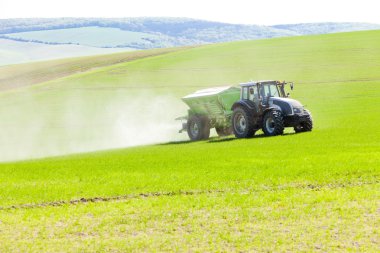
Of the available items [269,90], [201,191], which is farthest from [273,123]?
[201,191]

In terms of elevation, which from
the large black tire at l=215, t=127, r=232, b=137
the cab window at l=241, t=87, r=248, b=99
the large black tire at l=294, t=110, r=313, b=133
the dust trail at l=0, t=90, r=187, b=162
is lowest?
the dust trail at l=0, t=90, r=187, b=162

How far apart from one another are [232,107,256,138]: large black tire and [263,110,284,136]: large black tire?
2.30 ft

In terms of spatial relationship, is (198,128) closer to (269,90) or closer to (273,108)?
(269,90)

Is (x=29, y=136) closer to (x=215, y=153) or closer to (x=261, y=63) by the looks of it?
(x=215, y=153)

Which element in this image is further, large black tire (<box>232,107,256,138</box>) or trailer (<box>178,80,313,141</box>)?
large black tire (<box>232,107,256,138</box>)

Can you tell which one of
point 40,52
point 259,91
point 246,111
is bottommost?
point 40,52

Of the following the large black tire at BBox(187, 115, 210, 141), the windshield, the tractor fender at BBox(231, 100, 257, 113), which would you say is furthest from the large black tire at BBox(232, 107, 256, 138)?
the large black tire at BBox(187, 115, 210, 141)

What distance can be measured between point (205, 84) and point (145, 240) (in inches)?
2246

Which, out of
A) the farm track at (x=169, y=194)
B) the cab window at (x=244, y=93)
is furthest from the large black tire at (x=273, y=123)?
the farm track at (x=169, y=194)

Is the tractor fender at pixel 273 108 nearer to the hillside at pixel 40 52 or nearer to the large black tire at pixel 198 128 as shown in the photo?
the large black tire at pixel 198 128

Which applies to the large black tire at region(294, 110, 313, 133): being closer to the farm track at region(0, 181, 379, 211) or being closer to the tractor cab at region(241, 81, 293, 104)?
the tractor cab at region(241, 81, 293, 104)

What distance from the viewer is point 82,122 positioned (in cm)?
6016

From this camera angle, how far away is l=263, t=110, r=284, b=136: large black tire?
33406mm

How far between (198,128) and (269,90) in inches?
187
